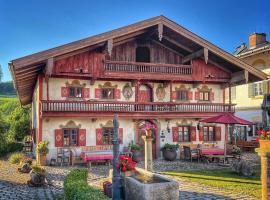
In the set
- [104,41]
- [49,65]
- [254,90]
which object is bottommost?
[254,90]

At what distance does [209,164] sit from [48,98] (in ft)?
34.6

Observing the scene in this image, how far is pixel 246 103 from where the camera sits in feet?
97.6

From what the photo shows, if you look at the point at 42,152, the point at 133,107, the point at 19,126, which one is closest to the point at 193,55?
the point at 133,107

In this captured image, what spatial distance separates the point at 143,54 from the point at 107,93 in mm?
4087

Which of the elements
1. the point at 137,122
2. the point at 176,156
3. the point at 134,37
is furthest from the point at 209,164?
the point at 134,37

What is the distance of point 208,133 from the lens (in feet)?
78.9

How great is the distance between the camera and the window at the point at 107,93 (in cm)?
2168

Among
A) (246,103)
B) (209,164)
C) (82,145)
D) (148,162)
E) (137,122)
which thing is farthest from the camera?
(246,103)

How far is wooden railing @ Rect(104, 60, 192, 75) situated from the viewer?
21000mm

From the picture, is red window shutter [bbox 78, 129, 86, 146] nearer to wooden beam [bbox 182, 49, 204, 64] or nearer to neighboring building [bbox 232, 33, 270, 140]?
A: wooden beam [bbox 182, 49, 204, 64]

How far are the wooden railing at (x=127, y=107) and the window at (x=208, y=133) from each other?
162cm

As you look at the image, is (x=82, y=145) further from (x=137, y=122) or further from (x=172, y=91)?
(x=172, y=91)

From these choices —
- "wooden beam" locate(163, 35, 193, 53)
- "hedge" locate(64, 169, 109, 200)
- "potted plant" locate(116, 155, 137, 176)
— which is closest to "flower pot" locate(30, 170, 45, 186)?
"hedge" locate(64, 169, 109, 200)

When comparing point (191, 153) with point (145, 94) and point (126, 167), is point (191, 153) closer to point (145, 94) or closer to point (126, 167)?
point (145, 94)
